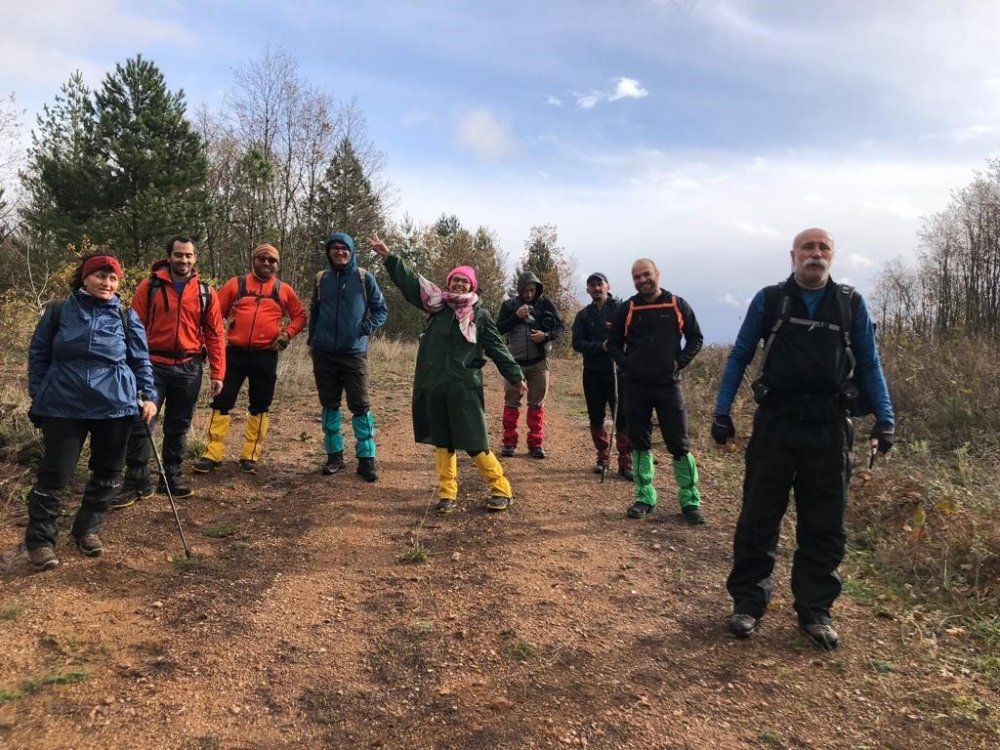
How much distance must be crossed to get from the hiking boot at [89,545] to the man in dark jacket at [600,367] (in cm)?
438

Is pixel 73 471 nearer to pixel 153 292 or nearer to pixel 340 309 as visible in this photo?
pixel 153 292

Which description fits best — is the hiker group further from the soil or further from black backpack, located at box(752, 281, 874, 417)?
the soil

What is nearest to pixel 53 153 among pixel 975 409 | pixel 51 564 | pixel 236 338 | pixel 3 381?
pixel 3 381

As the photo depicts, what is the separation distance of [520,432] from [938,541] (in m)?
5.27

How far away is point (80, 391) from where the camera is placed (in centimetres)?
371

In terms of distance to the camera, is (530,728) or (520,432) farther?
(520,432)

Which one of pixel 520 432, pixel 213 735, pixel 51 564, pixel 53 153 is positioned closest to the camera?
pixel 213 735

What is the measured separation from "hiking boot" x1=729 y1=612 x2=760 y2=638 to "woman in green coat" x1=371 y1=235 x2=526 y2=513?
224 centimetres

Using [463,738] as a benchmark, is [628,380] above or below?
above

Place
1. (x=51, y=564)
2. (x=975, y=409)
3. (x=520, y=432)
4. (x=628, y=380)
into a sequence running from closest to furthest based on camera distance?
1. (x=51, y=564)
2. (x=628, y=380)
3. (x=975, y=409)
4. (x=520, y=432)

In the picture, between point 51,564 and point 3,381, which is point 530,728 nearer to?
point 51,564

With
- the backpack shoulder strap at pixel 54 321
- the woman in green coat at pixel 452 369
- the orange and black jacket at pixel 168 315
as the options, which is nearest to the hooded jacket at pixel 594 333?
the woman in green coat at pixel 452 369

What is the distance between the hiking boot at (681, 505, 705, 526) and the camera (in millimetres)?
5188

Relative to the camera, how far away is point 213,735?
2465 millimetres
